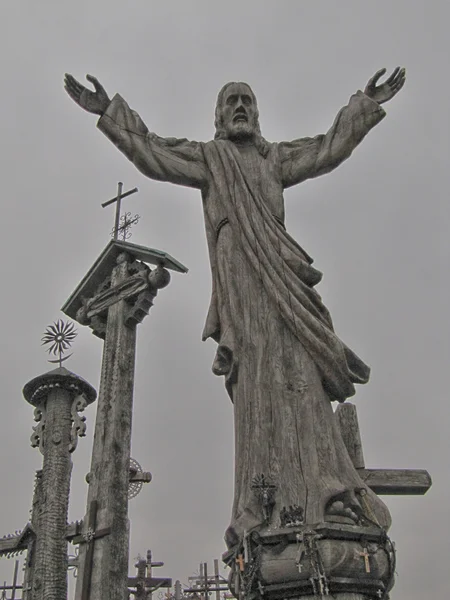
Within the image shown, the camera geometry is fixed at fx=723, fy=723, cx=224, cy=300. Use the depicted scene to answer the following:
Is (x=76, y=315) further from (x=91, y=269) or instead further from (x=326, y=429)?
(x=326, y=429)

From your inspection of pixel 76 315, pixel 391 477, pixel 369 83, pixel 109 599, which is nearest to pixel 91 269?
pixel 76 315

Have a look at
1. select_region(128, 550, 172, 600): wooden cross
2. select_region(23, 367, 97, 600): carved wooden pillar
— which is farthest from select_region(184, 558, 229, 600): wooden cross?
select_region(23, 367, 97, 600): carved wooden pillar

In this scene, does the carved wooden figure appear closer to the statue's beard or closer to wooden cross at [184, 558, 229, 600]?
the statue's beard

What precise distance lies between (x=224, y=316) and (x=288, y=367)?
19.0 inches

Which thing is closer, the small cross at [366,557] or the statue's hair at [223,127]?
the small cross at [366,557]

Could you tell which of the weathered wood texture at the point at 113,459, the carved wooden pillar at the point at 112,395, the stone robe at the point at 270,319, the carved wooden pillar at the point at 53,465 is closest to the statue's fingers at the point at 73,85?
the stone robe at the point at 270,319

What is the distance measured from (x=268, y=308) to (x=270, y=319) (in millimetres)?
72

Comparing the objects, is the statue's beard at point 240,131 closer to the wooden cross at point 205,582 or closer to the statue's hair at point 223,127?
the statue's hair at point 223,127

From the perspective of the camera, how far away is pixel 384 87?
4543 mm

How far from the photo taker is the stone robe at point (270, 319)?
3422 mm

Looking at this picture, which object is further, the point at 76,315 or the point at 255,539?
the point at 76,315

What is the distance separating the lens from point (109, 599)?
619cm

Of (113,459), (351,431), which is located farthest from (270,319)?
(113,459)

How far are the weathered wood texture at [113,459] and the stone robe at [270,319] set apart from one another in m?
3.24
